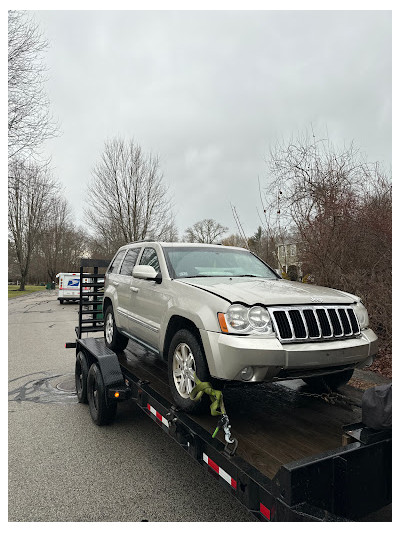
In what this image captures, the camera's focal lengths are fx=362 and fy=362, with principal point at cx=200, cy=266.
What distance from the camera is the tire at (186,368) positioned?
3035 millimetres

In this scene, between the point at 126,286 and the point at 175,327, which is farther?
the point at 126,286

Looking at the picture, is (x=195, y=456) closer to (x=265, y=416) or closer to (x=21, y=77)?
(x=265, y=416)

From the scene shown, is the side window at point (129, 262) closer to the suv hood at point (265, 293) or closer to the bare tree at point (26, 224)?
the suv hood at point (265, 293)

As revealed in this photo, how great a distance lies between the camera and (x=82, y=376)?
5.36 meters

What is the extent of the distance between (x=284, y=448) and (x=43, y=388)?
502 cm

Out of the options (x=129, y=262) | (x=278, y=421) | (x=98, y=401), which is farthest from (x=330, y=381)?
(x=129, y=262)

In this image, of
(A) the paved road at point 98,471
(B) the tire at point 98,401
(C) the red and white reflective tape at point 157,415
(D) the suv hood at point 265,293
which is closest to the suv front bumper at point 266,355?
(D) the suv hood at point 265,293

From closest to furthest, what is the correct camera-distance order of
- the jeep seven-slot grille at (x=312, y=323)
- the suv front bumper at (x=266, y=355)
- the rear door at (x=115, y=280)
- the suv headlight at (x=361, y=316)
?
the suv front bumper at (x=266, y=355), the jeep seven-slot grille at (x=312, y=323), the suv headlight at (x=361, y=316), the rear door at (x=115, y=280)

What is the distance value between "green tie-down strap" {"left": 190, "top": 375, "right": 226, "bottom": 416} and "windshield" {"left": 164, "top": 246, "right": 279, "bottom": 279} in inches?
53.7

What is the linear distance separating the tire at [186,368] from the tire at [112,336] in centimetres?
235

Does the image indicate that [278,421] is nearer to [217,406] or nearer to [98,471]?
[217,406]

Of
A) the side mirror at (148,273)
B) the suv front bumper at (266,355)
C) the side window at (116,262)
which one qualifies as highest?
the side window at (116,262)

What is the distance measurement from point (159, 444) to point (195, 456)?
A: 157 cm

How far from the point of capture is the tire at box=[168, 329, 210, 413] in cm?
304
